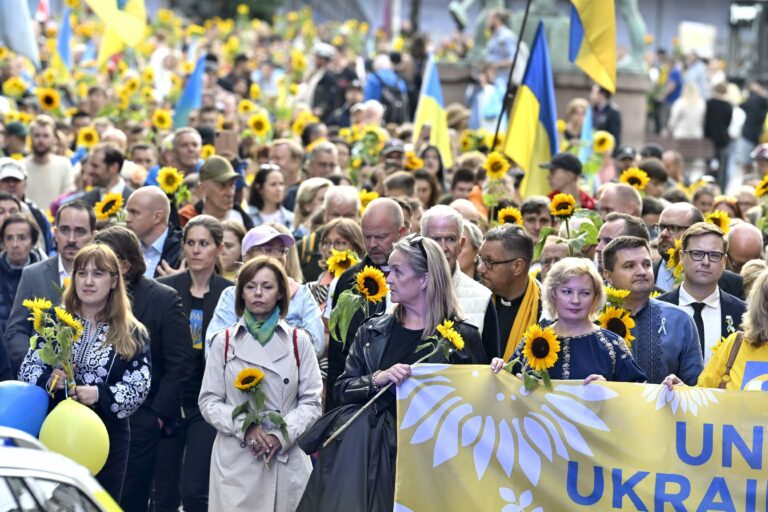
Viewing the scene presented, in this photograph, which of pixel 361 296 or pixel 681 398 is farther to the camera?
pixel 361 296

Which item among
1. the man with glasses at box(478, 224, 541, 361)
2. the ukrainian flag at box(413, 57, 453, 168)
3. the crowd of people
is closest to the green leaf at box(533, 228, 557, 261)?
the crowd of people

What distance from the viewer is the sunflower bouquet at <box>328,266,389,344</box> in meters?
7.72

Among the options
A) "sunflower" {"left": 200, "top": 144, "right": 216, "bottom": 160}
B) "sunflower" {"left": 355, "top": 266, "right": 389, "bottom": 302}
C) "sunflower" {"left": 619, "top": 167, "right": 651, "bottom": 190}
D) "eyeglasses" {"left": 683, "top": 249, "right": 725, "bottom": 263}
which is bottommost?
"sunflower" {"left": 355, "top": 266, "right": 389, "bottom": 302}

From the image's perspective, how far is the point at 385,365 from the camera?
7.20m

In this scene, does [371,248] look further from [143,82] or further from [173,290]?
[143,82]

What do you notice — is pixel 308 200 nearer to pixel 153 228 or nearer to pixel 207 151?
pixel 153 228

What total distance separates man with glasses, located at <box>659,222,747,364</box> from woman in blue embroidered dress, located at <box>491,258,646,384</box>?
4.54 ft

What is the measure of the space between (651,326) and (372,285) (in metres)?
1.39

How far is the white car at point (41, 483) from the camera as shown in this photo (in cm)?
454

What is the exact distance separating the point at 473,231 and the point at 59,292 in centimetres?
233

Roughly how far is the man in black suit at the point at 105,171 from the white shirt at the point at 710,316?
197 inches

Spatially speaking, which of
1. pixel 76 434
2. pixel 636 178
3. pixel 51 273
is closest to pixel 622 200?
pixel 636 178

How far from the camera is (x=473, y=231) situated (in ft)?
30.1

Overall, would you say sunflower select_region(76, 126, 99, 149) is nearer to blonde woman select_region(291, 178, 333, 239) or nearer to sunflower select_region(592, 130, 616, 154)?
blonde woman select_region(291, 178, 333, 239)
